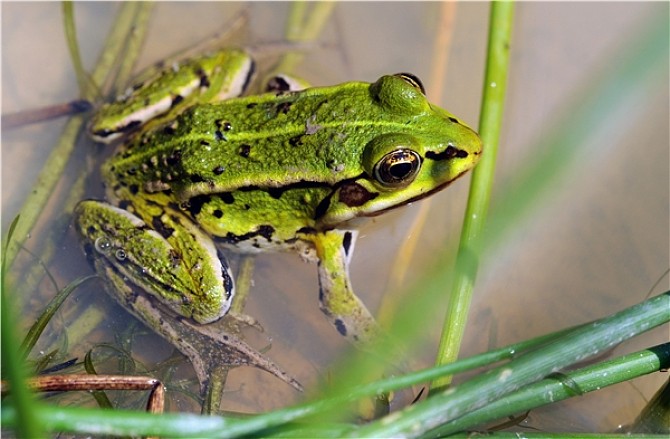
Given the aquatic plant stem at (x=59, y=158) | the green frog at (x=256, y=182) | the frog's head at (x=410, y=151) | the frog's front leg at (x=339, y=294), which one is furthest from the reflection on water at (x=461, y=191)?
the frog's head at (x=410, y=151)

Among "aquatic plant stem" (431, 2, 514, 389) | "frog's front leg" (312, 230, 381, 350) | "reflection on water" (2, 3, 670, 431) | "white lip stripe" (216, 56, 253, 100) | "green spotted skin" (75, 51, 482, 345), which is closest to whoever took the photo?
"aquatic plant stem" (431, 2, 514, 389)

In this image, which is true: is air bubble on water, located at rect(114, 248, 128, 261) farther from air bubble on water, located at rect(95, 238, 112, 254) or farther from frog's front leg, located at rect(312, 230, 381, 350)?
frog's front leg, located at rect(312, 230, 381, 350)

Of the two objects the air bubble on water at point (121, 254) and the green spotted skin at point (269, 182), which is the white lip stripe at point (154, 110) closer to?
the green spotted skin at point (269, 182)

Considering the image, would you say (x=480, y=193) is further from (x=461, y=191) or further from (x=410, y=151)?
(x=461, y=191)

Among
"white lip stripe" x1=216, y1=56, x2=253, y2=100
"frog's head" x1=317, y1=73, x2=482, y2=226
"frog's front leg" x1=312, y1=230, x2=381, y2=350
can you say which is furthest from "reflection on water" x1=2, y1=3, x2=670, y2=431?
"frog's head" x1=317, y1=73, x2=482, y2=226

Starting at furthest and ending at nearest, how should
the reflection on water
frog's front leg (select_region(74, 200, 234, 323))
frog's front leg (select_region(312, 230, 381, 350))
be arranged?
the reflection on water
frog's front leg (select_region(312, 230, 381, 350))
frog's front leg (select_region(74, 200, 234, 323))

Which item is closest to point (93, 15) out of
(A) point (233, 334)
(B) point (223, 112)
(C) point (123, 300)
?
(B) point (223, 112)
